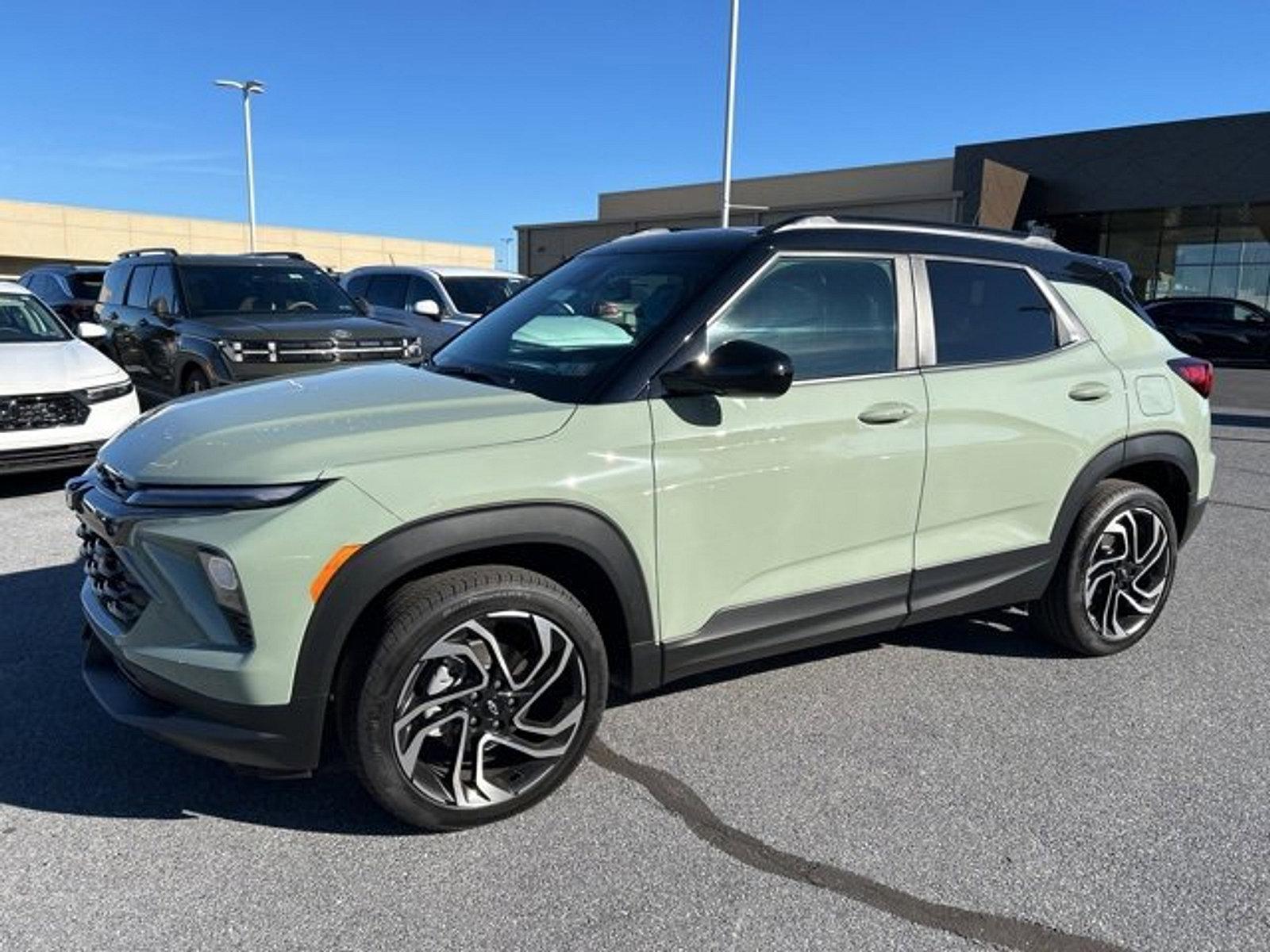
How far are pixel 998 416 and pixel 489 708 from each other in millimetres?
2208

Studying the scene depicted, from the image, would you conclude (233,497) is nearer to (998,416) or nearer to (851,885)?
(851,885)

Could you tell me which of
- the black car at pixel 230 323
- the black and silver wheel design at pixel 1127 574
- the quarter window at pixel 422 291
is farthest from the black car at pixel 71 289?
the black and silver wheel design at pixel 1127 574

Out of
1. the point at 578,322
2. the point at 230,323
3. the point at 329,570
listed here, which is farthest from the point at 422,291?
the point at 329,570

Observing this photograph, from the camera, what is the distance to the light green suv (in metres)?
2.59

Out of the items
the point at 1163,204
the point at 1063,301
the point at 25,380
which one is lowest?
the point at 25,380

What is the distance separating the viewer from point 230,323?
8586mm

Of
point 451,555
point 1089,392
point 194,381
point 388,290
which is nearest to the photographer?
point 451,555

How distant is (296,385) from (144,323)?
707cm

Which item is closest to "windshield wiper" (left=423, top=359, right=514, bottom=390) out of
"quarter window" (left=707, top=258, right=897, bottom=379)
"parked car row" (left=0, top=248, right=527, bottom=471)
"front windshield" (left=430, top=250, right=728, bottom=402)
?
"front windshield" (left=430, top=250, right=728, bottom=402)

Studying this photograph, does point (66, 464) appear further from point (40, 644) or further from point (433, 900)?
point (433, 900)

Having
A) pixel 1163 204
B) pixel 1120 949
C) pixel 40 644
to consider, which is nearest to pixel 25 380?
pixel 40 644

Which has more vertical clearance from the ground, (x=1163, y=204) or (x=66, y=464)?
(x=1163, y=204)

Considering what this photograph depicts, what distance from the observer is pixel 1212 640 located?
14.7 ft

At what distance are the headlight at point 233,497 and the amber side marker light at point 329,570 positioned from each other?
18 cm
